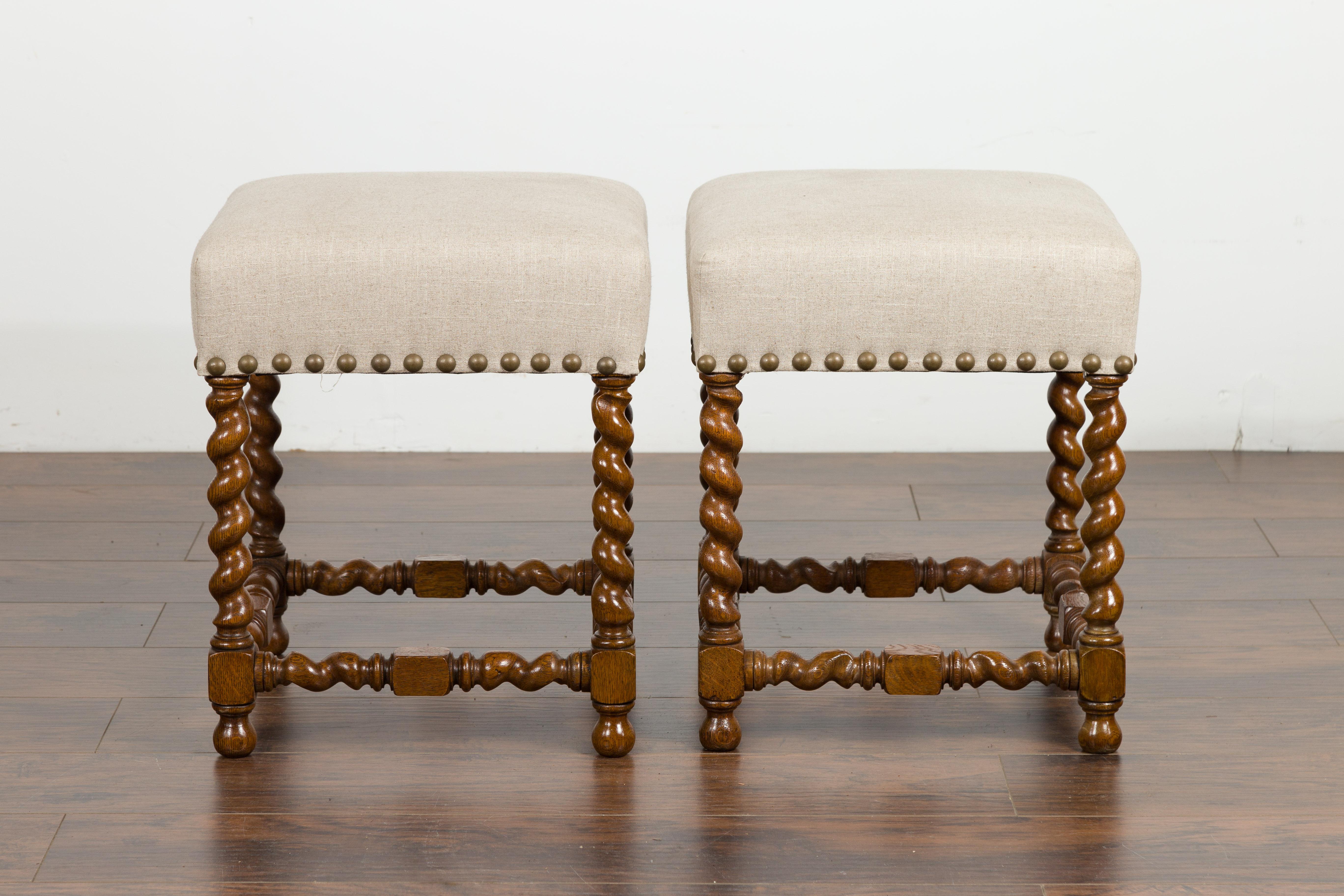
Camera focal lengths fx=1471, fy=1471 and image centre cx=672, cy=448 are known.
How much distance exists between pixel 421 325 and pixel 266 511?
399 mm

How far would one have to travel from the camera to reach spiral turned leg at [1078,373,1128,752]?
1.33m

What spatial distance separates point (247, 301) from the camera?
1.28 m

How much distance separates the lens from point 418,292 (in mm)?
1283

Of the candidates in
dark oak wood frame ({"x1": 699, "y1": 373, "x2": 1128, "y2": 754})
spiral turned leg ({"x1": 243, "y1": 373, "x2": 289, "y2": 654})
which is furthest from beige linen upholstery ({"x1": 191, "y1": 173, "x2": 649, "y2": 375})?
spiral turned leg ({"x1": 243, "y1": 373, "x2": 289, "y2": 654})

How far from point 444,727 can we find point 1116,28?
1.39 metres

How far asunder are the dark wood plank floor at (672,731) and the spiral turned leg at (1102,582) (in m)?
0.04

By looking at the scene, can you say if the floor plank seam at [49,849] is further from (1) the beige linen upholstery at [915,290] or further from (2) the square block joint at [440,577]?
(1) the beige linen upholstery at [915,290]

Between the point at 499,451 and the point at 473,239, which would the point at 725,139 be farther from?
the point at 473,239

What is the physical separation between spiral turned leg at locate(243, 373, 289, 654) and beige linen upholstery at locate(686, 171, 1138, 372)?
0.50 meters

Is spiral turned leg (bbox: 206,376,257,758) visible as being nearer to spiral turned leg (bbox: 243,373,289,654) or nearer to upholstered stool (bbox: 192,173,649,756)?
upholstered stool (bbox: 192,173,649,756)

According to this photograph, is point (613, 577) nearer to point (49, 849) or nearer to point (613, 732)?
point (613, 732)

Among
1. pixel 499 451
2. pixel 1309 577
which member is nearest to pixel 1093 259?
pixel 1309 577

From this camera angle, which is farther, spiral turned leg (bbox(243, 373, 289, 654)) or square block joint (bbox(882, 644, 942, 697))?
spiral turned leg (bbox(243, 373, 289, 654))

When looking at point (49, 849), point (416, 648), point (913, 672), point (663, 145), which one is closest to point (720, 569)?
point (913, 672)
